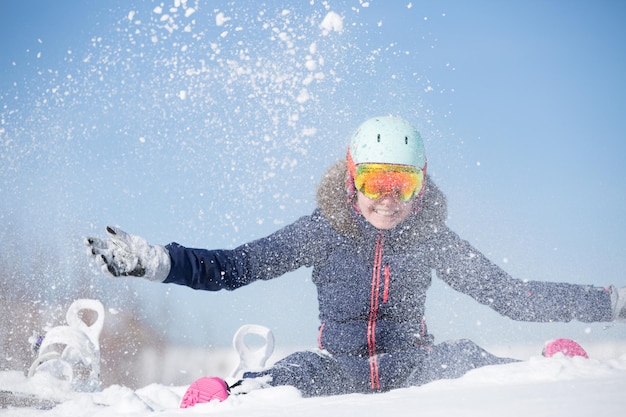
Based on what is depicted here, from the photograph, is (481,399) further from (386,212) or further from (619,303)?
(619,303)

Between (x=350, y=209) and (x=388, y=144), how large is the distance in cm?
51

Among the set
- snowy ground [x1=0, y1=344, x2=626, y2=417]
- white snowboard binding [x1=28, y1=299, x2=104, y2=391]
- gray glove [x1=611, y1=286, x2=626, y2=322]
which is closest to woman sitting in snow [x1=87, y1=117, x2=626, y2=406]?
gray glove [x1=611, y1=286, x2=626, y2=322]

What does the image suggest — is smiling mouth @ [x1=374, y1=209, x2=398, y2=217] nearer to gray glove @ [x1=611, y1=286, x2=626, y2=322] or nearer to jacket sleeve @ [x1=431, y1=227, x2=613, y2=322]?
jacket sleeve @ [x1=431, y1=227, x2=613, y2=322]

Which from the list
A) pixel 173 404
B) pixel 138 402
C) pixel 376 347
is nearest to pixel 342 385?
pixel 376 347

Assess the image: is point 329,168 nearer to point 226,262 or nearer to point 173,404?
point 226,262

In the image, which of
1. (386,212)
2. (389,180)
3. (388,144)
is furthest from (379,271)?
(388,144)

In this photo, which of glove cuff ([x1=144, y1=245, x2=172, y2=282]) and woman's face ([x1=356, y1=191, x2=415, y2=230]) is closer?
glove cuff ([x1=144, y1=245, x2=172, y2=282])

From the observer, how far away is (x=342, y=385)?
11.4 ft

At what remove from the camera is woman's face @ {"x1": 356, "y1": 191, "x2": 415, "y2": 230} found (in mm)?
3836

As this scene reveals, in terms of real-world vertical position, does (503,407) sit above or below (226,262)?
below

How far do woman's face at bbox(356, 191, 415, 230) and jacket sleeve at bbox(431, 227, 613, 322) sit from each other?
29 centimetres

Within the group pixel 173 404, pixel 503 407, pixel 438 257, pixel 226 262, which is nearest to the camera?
pixel 503 407

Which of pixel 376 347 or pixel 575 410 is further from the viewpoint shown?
pixel 376 347

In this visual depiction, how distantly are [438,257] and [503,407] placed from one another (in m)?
2.37
